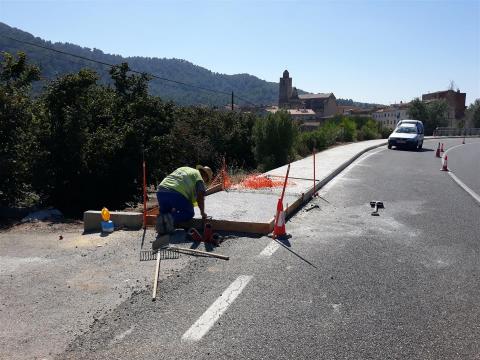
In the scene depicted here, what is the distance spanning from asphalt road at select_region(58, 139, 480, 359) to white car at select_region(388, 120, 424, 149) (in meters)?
21.7

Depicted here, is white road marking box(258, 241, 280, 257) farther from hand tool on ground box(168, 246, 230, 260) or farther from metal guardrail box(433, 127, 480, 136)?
metal guardrail box(433, 127, 480, 136)

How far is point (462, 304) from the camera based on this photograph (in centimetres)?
473

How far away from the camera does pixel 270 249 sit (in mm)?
6602

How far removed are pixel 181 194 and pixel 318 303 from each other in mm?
3268

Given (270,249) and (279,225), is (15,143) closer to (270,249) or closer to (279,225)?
(279,225)

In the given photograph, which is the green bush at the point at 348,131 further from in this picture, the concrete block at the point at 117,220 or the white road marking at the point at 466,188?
the concrete block at the point at 117,220

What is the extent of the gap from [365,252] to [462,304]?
A: 1.87m

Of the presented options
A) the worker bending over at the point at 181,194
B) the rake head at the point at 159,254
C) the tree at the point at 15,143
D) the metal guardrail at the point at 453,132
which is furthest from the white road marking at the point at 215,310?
the metal guardrail at the point at 453,132

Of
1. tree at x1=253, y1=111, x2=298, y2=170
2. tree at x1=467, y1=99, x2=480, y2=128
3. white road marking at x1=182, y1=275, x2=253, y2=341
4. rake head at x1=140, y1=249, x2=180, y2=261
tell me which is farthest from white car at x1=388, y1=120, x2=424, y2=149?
tree at x1=467, y1=99, x2=480, y2=128

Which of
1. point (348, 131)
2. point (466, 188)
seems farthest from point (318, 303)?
point (348, 131)

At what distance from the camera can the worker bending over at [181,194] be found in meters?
7.29

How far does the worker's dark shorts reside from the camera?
7.31 m

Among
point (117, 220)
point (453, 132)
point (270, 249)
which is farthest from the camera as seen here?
point (453, 132)

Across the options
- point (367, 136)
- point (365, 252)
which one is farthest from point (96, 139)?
point (367, 136)
